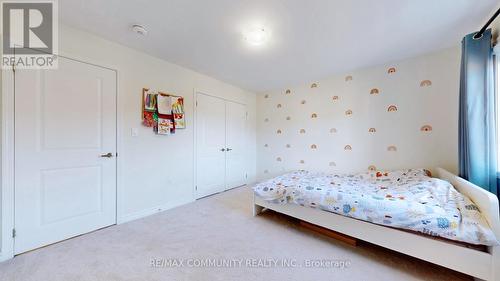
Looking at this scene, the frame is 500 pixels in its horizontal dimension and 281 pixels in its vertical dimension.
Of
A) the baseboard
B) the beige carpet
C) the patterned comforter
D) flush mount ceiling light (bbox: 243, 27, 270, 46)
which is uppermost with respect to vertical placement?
flush mount ceiling light (bbox: 243, 27, 270, 46)

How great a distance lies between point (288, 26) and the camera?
196 centimetres

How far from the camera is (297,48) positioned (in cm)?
243

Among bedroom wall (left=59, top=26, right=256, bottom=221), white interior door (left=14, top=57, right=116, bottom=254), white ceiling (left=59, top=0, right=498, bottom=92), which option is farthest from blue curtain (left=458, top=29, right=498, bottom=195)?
white interior door (left=14, top=57, right=116, bottom=254)

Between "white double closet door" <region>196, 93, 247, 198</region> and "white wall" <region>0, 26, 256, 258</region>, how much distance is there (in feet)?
0.67

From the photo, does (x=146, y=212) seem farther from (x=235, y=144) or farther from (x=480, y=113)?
(x=480, y=113)

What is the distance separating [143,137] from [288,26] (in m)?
2.32

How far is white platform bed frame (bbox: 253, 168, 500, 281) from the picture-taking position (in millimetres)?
1249

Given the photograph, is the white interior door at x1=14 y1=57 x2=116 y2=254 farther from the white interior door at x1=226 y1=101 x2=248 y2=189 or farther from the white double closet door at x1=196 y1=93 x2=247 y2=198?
the white interior door at x1=226 y1=101 x2=248 y2=189

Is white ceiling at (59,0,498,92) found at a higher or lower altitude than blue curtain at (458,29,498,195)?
higher

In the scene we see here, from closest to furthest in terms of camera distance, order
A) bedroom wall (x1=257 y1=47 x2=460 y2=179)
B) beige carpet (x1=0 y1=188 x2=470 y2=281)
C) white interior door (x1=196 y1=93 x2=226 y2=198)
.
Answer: beige carpet (x1=0 y1=188 x2=470 y2=281), bedroom wall (x1=257 y1=47 x2=460 y2=179), white interior door (x1=196 y1=93 x2=226 y2=198)

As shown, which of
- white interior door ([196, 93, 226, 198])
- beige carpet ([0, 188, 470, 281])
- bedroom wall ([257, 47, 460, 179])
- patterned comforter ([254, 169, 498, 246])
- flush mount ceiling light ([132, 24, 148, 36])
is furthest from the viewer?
white interior door ([196, 93, 226, 198])

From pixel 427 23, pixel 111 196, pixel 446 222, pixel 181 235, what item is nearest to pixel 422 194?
pixel 446 222

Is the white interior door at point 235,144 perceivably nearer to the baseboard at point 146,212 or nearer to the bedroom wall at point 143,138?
the bedroom wall at point 143,138

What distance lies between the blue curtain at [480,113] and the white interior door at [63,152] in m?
3.91
